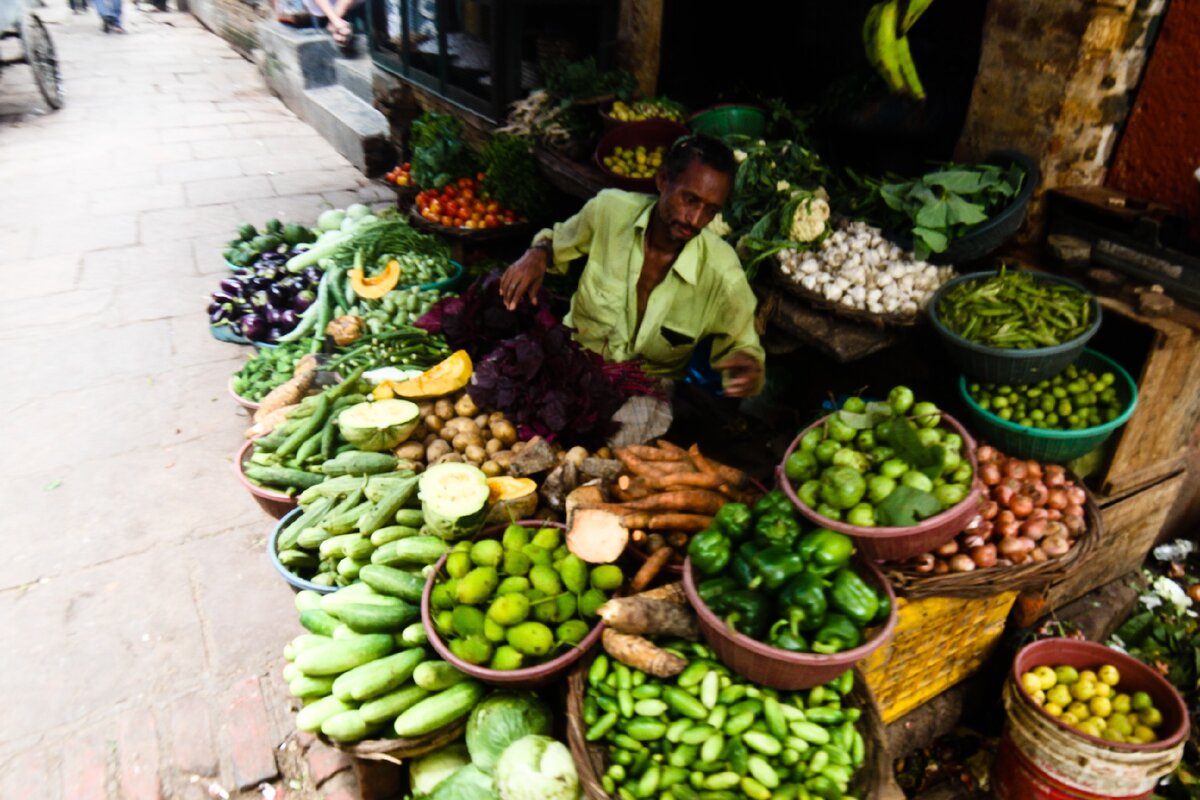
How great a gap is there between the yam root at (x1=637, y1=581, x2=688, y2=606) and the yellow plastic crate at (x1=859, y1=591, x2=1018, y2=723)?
2.27 ft

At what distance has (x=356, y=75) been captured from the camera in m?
10.4

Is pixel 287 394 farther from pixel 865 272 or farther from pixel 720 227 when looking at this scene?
pixel 865 272

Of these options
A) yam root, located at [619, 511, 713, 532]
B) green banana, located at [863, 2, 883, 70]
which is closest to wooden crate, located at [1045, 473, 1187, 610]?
yam root, located at [619, 511, 713, 532]

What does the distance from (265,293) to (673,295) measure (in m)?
3.55

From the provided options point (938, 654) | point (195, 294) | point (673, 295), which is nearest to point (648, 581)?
point (938, 654)

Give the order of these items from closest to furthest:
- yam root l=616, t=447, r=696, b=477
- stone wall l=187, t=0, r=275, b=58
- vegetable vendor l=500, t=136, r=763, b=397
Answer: yam root l=616, t=447, r=696, b=477 → vegetable vendor l=500, t=136, r=763, b=397 → stone wall l=187, t=0, r=275, b=58

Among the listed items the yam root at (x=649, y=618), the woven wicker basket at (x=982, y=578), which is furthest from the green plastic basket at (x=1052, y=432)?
the yam root at (x=649, y=618)

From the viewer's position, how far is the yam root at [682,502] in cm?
267

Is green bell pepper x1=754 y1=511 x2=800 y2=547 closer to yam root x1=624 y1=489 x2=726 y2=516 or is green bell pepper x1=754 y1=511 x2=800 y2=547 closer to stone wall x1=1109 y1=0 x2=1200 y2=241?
yam root x1=624 y1=489 x2=726 y2=516

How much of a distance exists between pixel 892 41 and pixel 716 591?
8.59ft

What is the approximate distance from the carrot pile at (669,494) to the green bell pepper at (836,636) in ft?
2.34

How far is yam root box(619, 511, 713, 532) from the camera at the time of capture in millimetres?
2615

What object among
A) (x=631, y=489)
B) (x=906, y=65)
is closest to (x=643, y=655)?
(x=631, y=489)

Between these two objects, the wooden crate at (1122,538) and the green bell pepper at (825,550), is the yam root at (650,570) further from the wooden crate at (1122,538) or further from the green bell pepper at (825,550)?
the wooden crate at (1122,538)
